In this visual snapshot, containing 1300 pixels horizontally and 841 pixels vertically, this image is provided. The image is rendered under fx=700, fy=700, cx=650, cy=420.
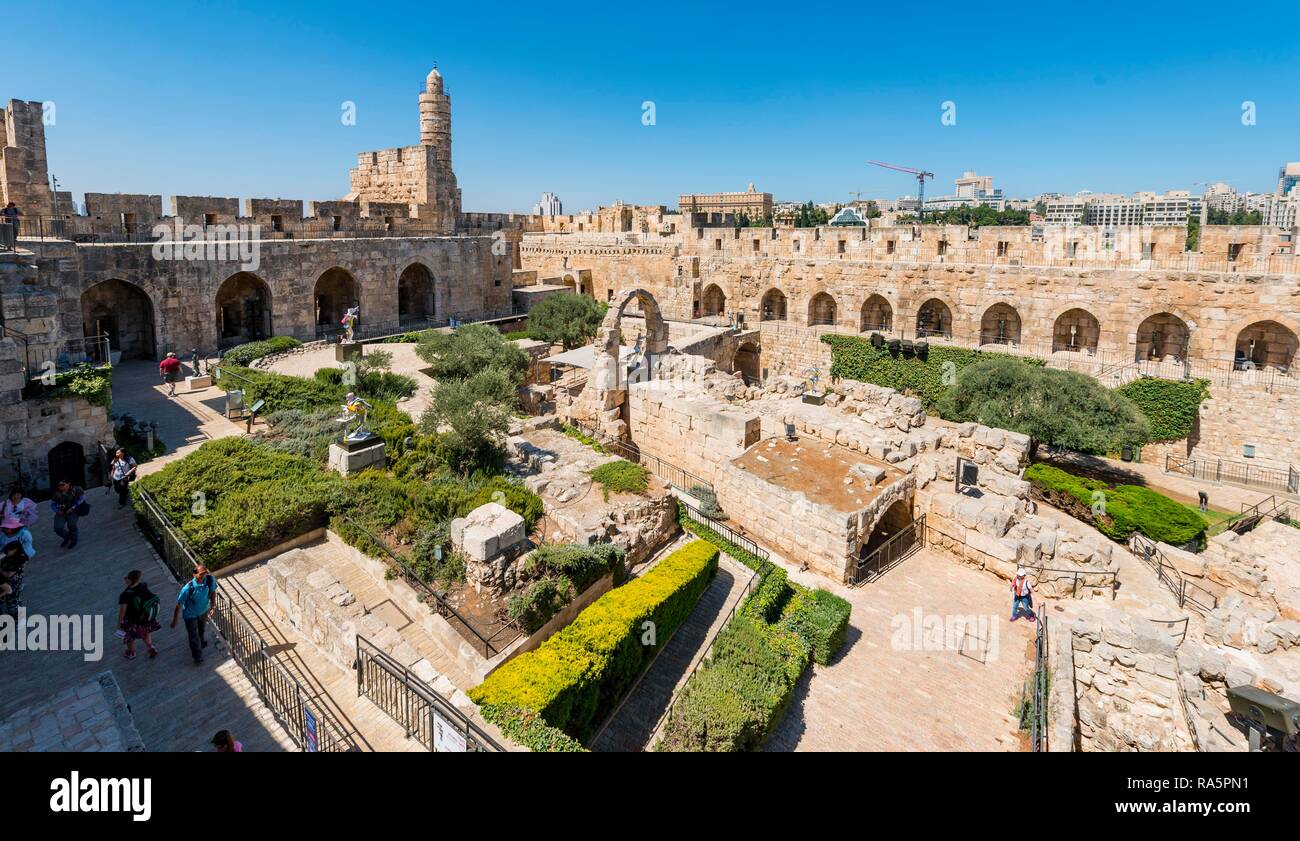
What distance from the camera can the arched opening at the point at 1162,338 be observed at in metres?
21.8

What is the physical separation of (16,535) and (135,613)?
2.66m

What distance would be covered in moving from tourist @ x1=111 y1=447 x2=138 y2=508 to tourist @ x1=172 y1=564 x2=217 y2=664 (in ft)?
14.2

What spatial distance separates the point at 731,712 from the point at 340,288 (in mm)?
22961

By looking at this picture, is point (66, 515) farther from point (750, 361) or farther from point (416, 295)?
point (750, 361)

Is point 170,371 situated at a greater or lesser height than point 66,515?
greater

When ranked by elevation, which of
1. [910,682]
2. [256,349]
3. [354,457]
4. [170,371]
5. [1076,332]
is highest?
[1076,332]

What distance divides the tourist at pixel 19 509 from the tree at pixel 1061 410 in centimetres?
1946

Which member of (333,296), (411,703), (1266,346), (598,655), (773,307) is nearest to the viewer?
(411,703)

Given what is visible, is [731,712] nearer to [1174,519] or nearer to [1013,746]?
[1013,746]

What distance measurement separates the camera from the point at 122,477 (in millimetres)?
10344

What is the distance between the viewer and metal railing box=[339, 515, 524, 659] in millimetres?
7824

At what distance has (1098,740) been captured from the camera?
9062 millimetres

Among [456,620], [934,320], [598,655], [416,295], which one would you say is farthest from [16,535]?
[934,320]
